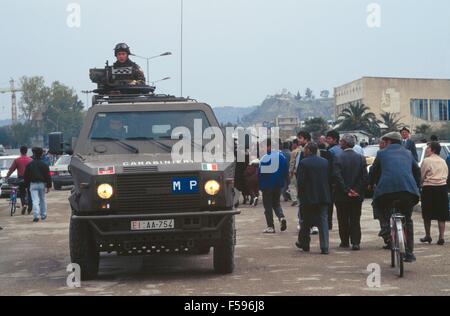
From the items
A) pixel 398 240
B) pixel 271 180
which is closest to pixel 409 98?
pixel 271 180

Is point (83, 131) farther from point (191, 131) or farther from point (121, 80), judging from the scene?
point (121, 80)

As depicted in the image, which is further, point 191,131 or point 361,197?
point 361,197

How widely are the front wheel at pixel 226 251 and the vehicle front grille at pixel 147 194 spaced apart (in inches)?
26.5

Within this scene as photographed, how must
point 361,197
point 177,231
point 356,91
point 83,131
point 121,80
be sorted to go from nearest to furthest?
point 177,231, point 83,131, point 361,197, point 121,80, point 356,91

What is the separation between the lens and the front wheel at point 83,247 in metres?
11.7

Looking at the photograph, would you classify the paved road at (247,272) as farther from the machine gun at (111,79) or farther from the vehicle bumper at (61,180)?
the vehicle bumper at (61,180)

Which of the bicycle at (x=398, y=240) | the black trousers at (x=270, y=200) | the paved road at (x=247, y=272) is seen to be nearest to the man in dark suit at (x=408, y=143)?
the paved road at (x=247, y=272)

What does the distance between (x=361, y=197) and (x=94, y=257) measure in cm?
Answer: 516

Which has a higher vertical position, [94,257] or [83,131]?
[83,131]

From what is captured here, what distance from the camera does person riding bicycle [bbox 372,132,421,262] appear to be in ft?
40.6

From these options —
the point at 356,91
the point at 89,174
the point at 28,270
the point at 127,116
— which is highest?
the point at 356,91

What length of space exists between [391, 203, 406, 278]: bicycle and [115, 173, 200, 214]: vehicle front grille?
8.50 ft

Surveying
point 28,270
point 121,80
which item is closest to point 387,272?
point 28,270
